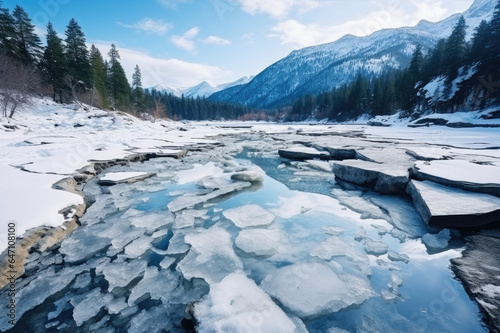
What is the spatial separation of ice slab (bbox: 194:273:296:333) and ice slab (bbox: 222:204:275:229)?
1.79m

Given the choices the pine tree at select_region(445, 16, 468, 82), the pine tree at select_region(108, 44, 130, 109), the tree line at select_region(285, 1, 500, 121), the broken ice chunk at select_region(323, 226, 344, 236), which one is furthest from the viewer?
the pine tree at select_region(108, 44, 130, 109)

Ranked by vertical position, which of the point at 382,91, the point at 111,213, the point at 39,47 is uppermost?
the point at 39,47

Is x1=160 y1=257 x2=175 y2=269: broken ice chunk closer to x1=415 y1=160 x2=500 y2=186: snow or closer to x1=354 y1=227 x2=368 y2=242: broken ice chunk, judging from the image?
x1=354 y1=227 x2=368 y2=242: broken ice chunk

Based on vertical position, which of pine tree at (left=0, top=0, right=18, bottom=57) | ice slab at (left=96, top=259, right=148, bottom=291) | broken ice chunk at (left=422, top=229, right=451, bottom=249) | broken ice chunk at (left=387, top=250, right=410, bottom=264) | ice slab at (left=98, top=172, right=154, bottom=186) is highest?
pine tree at (left=0, top=0, right=18, bottom=57)

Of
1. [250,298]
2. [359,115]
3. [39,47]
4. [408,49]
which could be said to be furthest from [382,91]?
[408,49]

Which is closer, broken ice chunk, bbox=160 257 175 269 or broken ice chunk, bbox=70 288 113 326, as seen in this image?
broken ice chunk, bbox=70 288 113 326

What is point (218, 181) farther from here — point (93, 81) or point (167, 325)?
point (93, 81)

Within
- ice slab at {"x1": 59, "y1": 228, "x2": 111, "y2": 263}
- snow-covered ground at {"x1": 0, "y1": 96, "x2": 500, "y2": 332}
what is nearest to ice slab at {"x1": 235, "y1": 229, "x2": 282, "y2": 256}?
snow-covered ground at {"x1": 0, "y1": 96, "x2": 500, "y2": 332}

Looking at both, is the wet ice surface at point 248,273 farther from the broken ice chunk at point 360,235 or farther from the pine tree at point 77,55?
the pine tree at point 77,55

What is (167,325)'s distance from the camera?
7.06 feet

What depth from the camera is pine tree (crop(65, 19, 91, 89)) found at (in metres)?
33.2

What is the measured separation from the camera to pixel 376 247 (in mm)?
3453

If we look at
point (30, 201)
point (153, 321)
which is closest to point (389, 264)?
point (153, 321)

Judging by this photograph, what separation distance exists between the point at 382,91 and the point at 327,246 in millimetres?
57818
